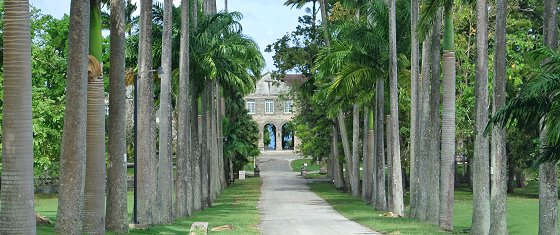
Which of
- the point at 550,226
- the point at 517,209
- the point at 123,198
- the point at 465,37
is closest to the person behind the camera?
the point at 550,226

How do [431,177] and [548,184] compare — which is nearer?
[548,184]

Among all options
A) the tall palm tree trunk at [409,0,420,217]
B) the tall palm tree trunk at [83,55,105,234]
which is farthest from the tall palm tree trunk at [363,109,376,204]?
the tall palm tree trunk at [83,55,105,234]

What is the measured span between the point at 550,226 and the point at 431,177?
33.9 ft

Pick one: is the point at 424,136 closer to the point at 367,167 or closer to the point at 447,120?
the point at 447,120

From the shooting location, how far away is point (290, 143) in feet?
470

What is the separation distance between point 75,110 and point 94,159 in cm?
276

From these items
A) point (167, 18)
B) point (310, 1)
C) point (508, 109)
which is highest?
point (310, 1)

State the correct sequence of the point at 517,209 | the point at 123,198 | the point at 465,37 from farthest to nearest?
the point at 465,37 < the point at 517,209 < the point at 123,198

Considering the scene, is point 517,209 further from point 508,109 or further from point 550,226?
point 508,109

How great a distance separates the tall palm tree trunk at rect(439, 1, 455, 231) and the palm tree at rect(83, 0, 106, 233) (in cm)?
1178

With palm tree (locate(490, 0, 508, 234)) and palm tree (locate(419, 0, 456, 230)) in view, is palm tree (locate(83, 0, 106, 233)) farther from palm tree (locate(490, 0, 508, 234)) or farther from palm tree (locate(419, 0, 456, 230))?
palm tree (locate(419, 0, 456, 230))

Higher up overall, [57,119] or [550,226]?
[57,119]

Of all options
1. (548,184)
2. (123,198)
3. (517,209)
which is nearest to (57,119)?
(517,209)

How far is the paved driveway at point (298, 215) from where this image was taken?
28.8 meters
